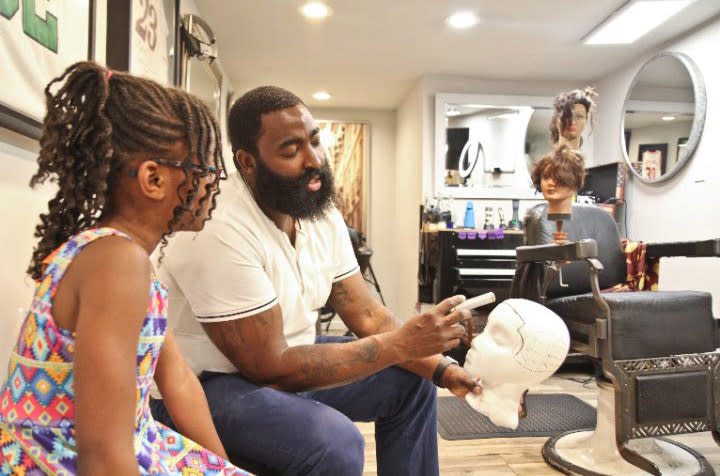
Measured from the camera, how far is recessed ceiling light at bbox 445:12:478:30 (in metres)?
3.71

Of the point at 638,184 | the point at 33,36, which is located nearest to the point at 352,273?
the point at 33,36

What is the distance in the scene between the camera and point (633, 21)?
148 inches

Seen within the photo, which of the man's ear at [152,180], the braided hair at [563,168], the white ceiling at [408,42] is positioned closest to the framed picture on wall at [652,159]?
the white ceiling at [408,42]

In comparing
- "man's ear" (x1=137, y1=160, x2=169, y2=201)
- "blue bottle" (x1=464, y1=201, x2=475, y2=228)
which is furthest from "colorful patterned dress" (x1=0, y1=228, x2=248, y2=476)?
"blue bottle" (x1=464, y1=201, x2=475, y2=228)

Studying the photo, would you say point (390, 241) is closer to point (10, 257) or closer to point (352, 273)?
point (352, 273)

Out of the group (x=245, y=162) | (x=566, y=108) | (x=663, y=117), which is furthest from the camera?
(x=663, y=117)

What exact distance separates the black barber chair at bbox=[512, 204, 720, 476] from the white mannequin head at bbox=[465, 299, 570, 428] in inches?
33.0

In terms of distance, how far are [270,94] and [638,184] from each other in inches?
160

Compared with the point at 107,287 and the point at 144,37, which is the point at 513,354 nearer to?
the point at 107,287

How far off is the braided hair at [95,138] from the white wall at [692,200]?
150 inches

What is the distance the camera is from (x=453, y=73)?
16.7 ft

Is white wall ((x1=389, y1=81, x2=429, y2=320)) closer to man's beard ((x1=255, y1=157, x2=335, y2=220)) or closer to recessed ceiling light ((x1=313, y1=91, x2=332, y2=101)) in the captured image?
recessed ceiling light ((x1=313, y1=91, x2=332, y2=101))

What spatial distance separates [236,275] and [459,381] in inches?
24.5

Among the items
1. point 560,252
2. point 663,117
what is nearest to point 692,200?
point 663,117
